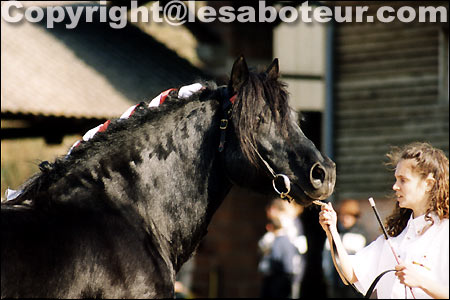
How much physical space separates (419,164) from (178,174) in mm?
1236

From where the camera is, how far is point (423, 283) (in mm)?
3479

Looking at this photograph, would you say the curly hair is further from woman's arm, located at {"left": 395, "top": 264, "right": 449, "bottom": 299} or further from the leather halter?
the leather halter

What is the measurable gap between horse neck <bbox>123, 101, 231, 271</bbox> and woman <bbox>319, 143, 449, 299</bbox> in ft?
2.12

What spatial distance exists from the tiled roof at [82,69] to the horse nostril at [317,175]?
6452 millimetres

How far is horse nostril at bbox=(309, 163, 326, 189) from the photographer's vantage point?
13.7 ft

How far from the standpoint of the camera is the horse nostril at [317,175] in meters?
4.17

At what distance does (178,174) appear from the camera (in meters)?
4.18

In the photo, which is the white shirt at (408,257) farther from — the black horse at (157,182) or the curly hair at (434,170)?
the black horse at (157,182)

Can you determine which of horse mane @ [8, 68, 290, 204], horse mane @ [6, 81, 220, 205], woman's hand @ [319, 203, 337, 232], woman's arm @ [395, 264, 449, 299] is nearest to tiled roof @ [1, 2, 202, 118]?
horse mane @ [6, 81, 220, 205]

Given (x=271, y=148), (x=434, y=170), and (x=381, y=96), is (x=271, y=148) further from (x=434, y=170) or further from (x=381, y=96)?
(x=381, y=96)

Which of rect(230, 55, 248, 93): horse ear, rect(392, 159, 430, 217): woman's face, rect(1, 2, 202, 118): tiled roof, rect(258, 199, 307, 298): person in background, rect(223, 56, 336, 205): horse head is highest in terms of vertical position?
rect(1, 2, 202, 118): tiled roof

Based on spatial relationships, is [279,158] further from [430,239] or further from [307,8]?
[307,8]

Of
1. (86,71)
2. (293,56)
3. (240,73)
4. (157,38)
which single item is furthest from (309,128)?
(240,73)

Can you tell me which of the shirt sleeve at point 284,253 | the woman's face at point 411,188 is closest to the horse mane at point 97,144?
the woman's face at point 411,188
